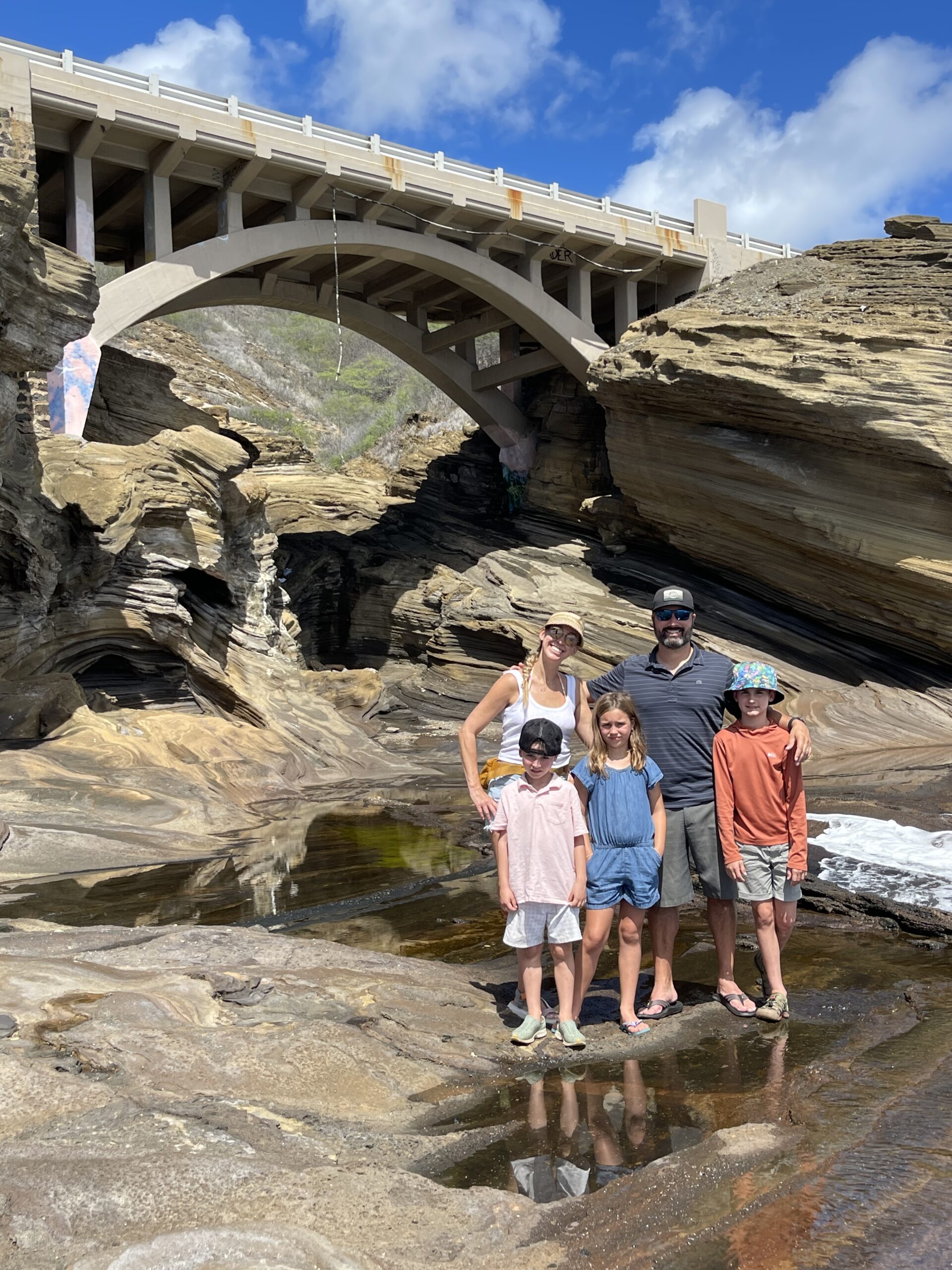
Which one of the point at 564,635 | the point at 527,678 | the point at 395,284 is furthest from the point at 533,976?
the point at 395,284

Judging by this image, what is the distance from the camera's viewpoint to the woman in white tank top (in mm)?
4238

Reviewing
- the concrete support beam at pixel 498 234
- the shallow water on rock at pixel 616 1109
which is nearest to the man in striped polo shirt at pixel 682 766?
the shallow water on rock at pixel 616 1109

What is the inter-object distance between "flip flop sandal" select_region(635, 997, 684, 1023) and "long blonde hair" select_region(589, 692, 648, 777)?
926 mm

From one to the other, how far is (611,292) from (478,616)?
1000 centimetres

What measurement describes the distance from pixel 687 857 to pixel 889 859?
3.73 m

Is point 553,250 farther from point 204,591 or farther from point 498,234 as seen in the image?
point 204,591

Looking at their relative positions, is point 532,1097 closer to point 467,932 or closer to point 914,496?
point 467,932

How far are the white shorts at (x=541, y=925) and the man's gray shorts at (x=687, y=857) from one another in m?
0.46

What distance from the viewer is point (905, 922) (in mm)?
5742

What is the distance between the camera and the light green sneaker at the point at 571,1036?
155 inches

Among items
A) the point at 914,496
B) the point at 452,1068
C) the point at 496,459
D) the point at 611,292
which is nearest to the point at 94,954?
the point at 452,1068

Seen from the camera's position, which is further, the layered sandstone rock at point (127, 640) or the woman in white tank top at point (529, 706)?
the layered sandstone rock at point (127, 640)

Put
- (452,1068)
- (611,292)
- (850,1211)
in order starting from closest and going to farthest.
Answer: (850,1211) < (452,1068) < (611,292)

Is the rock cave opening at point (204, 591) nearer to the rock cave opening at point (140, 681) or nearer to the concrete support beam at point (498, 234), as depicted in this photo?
the rock cave opening at point (140, 681)
